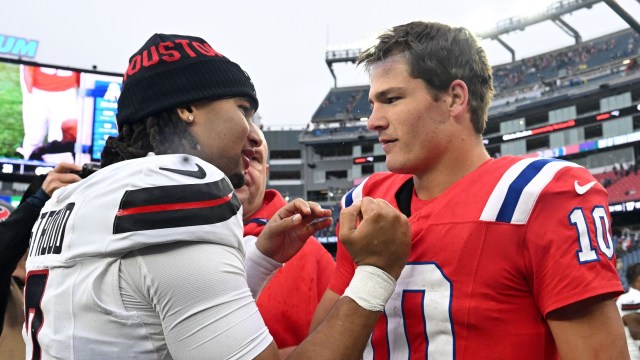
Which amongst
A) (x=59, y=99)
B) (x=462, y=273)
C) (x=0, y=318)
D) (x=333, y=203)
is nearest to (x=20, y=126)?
(x=59, y=99)

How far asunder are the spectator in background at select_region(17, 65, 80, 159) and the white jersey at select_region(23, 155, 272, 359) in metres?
14.5

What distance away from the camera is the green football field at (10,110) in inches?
567

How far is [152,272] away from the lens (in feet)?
4.50

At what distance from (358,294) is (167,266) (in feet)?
1.84

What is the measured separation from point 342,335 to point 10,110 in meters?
16.0

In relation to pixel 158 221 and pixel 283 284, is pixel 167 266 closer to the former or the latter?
pixel 158 221

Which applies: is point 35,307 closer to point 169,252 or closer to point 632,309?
point 169,252

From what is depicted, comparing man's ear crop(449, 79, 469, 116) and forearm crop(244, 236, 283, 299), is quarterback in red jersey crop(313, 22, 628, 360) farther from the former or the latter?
forearm crop(244, 236, 283, 299)

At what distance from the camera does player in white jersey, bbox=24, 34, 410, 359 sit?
1370 millimetres

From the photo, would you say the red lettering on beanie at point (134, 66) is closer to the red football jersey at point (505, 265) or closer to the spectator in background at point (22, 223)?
the spectator in background at point (22, 223)

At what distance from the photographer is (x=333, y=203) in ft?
135

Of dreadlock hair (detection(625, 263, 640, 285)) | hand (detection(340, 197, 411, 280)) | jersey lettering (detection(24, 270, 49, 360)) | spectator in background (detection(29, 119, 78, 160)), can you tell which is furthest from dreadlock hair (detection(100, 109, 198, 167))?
spectator in background (detection(29, 119, 78, 160))

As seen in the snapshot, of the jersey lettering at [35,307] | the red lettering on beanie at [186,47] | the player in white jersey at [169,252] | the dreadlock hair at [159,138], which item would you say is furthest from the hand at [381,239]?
the jersey lettering at [35,307]

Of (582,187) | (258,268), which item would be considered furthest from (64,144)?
(582,187)
